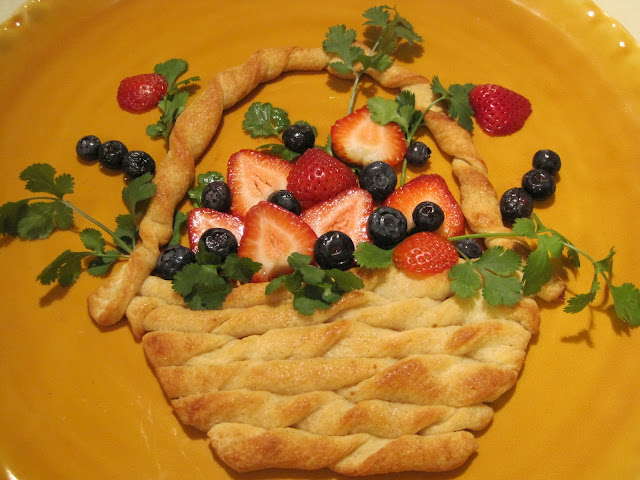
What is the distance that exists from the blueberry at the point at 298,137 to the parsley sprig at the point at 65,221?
0.78m

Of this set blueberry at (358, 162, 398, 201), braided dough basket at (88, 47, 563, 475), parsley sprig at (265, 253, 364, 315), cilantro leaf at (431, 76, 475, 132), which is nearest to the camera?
braided dough basket at (88, 47, 563, 475)

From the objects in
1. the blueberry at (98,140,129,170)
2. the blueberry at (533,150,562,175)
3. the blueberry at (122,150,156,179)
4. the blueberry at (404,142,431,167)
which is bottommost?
the blueberry at (98,140,129,170)

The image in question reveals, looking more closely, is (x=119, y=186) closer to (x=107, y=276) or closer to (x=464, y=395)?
(x=107, y=276)

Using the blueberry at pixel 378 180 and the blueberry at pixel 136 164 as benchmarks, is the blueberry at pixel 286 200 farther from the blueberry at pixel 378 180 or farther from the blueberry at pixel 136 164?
the blueberry at pixel 136 164

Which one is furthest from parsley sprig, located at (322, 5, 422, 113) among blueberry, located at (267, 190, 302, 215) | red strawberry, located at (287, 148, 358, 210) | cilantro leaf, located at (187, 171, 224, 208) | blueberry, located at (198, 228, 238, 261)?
blueberry, located at (198, 228, 238, 261)

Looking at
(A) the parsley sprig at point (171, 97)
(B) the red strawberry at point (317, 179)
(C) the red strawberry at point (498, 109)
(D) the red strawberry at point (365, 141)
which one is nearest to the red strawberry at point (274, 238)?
(B) the red strawberry at point (317, 179)

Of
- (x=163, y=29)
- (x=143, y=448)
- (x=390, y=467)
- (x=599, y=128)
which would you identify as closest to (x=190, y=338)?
(x=143, y=448)

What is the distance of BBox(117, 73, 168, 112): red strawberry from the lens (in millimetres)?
3203

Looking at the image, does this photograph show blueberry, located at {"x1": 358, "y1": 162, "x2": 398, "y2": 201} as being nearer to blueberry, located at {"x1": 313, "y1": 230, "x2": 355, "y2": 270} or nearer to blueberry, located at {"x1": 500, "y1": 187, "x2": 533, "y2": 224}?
blueberry, located at {"x1": 313, "y1": 230, "x2": 355, "y2": 270}

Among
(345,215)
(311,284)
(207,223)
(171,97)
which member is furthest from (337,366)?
(171,97)

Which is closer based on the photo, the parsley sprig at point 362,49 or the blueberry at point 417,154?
the blueberry at point 417,154

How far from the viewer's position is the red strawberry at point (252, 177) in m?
2.85

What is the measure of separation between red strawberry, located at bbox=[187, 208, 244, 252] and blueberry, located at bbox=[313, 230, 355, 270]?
46cm

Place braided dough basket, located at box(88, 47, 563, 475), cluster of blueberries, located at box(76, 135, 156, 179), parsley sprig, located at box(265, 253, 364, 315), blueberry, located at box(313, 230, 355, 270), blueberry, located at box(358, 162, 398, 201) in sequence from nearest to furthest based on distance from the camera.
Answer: braided dough basket, located at box(88, 47, 563, 475) → parsley sprig, located at box(265, 253, 364, 315) → blueberry, located at box(313, 230, 355, 270) → blueberry, located at box(358, 162, 398, 201) → cluster of blueberries, located at box(76, 135, 156, 179)
